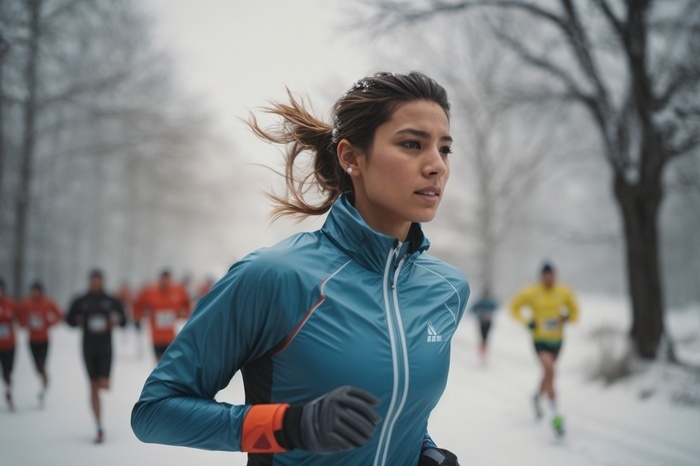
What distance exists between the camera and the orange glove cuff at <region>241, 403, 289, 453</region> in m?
1.48

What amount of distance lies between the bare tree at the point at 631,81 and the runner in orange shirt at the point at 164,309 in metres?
6.16

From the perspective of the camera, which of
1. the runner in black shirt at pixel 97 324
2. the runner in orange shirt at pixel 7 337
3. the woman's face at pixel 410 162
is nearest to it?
the woman's face at pixel 410 162

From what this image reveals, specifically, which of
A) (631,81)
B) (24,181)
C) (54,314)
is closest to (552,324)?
(631,81)

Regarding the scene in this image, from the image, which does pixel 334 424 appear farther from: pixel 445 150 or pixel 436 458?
pixel 445 150

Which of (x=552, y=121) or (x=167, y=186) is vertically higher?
(x=167, y=186)

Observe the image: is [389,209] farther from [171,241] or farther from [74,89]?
[171,241]

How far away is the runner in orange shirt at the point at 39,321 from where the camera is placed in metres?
9.41

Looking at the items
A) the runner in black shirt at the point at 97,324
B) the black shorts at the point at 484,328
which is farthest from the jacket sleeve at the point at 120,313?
the black shorts at the point at 484,328

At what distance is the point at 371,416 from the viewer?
145cm

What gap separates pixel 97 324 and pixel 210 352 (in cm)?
721

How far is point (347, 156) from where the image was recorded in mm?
1994

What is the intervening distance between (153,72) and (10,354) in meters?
13.0

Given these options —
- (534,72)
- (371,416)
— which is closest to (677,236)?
(534,72)

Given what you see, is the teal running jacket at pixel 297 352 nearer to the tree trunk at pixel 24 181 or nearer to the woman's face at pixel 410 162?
the woman's face at pixel 410 162
